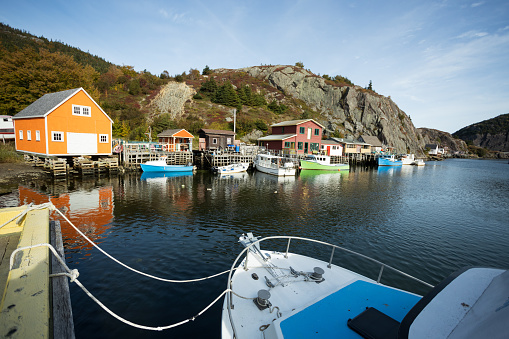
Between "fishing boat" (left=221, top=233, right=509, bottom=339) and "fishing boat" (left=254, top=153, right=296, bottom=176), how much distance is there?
105 ft

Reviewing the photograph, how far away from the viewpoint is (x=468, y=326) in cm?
303

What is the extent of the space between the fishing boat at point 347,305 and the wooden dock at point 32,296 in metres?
2.73

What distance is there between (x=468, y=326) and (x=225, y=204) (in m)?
19.4

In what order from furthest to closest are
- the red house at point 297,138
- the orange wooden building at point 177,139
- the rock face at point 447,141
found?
the rock face at point 447,141, the red house at point 297,138, the orange wooden building at point 177,139

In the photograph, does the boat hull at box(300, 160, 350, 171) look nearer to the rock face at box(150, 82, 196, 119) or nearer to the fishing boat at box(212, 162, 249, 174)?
the fishing boat at box(212, 162, 249, 174)

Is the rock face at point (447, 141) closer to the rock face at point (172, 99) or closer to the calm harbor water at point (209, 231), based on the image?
the rock face at point (172, 99)

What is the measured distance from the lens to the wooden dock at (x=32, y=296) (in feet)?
8.21

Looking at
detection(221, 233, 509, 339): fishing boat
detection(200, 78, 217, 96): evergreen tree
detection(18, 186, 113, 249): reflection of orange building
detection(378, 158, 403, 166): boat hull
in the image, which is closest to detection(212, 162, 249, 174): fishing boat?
detection(18, 186, 113, 249): reflection of orange building

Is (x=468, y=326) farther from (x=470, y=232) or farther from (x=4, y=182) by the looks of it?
(x=4, y=182)

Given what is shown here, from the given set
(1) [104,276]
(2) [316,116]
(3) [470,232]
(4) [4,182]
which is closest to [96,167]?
(4) [4,182]

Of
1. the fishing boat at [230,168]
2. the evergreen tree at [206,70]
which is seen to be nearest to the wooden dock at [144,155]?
the fishing boat at [230,168]

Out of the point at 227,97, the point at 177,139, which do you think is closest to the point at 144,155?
the point at 177,139

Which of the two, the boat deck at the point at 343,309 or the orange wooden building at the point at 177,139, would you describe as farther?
the orange wooden building at the point at 177,139

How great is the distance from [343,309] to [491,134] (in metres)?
245
